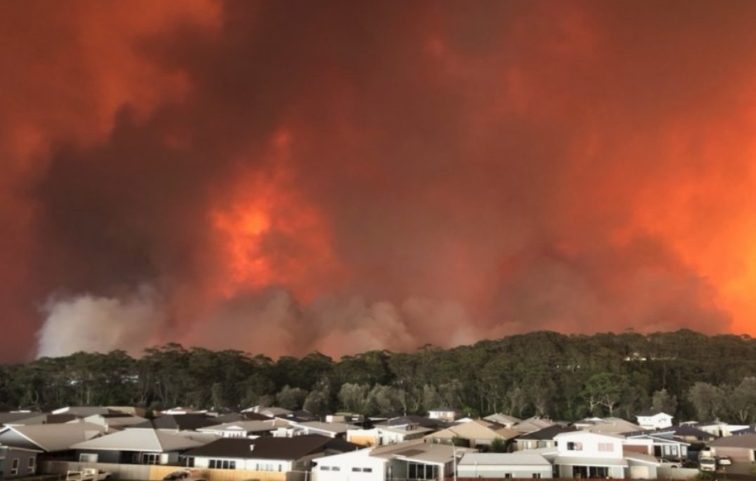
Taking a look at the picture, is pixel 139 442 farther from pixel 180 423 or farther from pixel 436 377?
pixel 436 377

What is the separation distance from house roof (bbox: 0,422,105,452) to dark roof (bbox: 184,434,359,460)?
33.1ft

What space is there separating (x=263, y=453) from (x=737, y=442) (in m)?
38.7

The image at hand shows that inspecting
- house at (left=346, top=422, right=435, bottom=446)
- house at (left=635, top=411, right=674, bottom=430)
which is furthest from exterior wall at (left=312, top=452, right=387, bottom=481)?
house at (left=635, top=411, right=674, bottom=430)

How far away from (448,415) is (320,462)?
46660mm

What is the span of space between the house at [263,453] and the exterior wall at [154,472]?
44 centimetres

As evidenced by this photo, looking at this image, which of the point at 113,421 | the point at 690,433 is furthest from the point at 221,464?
the point at 690,433

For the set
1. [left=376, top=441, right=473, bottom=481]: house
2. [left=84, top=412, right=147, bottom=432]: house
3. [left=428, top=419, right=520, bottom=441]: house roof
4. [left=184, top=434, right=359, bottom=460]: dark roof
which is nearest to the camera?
[left=376, top=441, right=473, bottom=481]: house

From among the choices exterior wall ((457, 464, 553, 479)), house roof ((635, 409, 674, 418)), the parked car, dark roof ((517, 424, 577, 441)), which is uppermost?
house roof ((635, 409, 674, 418))

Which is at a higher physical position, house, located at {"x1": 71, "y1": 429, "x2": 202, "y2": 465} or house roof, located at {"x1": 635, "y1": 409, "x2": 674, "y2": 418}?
house roof, located at {"x1": 635, "y1": 409, "x2": 674, "y2": 418}

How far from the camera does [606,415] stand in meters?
90.5

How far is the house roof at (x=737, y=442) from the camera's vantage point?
51.5 m

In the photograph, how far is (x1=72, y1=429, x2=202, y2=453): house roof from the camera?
4544 cm

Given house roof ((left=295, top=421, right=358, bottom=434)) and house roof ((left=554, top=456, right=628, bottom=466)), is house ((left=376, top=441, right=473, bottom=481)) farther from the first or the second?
house roof ((left=295, top=421, right=358, bottom=434))

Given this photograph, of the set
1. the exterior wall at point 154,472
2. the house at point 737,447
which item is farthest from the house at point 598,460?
the exterior wall at point 154,472
